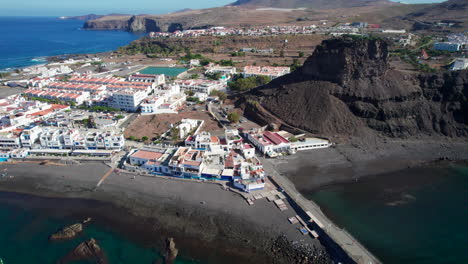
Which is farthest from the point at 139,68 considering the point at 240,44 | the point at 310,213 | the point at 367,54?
the point at 310,213

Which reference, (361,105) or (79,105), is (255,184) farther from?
(79,105)

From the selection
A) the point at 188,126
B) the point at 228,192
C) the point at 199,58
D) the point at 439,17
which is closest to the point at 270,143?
the point at 228,192

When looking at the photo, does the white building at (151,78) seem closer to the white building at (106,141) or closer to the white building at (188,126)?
the white building at (188,126)

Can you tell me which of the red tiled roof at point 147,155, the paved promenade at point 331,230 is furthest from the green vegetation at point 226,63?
the paved promenade at point 331,230

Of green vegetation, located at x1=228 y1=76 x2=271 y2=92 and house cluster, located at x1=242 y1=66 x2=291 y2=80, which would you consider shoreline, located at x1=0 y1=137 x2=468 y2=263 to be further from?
house cluster, located at x1=242 y1=66 x2=291 y2=80

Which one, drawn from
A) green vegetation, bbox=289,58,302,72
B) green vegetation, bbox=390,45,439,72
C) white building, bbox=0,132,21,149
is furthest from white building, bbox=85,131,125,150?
green vegetation, bbox=390,45,439,72
